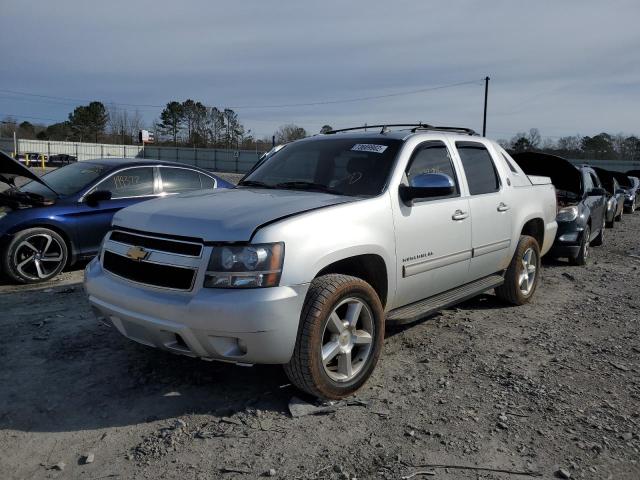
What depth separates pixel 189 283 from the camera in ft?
10.0

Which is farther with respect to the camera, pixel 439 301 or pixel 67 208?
pixel 67 208

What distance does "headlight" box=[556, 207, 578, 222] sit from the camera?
326 inches

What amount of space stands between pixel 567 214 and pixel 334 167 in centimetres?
559

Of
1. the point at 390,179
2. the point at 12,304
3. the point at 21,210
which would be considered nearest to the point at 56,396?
the point at 12,304

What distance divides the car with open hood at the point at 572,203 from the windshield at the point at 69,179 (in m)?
6.95

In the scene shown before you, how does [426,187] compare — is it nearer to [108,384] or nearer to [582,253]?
[108,384]

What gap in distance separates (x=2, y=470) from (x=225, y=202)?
1981 mm

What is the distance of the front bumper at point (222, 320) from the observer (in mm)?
2932

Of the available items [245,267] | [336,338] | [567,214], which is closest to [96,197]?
[245,267]

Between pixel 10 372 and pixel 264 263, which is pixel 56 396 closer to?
pixel 10 372

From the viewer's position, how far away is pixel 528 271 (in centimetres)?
591

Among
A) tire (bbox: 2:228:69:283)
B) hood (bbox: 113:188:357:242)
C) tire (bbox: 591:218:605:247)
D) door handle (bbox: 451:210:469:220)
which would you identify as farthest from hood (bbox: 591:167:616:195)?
tire (bbox: 2:228:69:283)

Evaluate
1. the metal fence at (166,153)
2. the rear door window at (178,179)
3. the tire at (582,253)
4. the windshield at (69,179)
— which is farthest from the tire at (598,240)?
the metal fence at (166,153)

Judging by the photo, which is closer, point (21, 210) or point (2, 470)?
point (2, 470)
